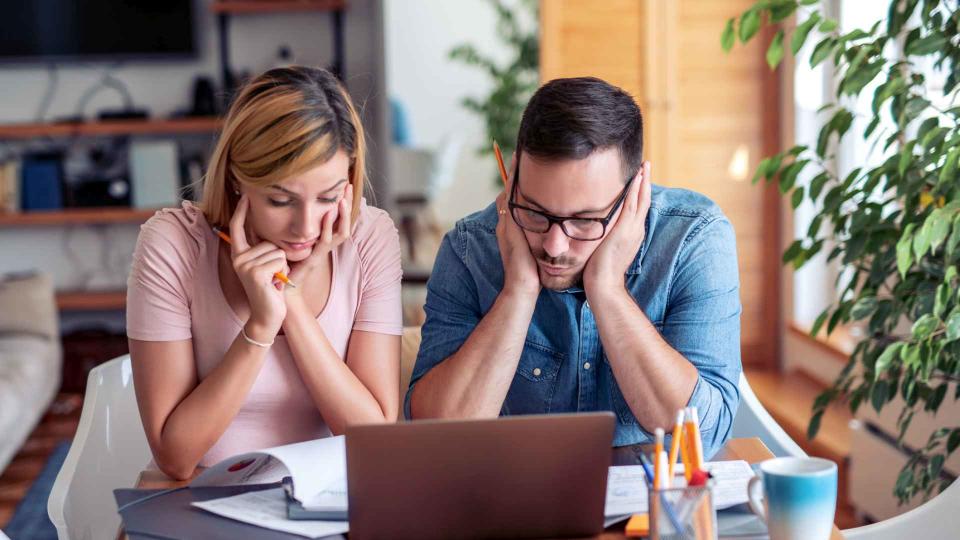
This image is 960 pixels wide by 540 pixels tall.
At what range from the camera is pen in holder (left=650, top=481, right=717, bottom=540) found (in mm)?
991

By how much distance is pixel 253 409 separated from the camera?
162 cm

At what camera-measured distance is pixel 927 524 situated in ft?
5.06

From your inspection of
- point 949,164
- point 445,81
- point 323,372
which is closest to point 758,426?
point 949,164

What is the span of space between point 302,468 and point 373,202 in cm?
74

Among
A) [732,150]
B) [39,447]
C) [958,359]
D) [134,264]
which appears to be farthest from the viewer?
[732,150]

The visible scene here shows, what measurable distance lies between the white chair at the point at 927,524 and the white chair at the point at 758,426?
159mm

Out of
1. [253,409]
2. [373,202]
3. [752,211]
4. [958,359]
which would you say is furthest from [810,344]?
[253,409]

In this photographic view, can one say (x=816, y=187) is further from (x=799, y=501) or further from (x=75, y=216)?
(x=75, y=216)

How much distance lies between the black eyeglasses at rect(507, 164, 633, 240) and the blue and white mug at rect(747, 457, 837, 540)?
474 mm

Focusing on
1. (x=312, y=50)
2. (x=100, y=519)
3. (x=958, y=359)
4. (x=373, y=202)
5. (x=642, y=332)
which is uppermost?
(x=312, y=50)

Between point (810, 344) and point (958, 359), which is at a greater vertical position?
point (958, 359)

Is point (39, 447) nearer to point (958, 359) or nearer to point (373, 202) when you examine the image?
point (373, 202)

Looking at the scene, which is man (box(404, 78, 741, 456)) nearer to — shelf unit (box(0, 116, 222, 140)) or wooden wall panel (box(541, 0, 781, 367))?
wooden wall panel (box(541, 0, 781, 367))

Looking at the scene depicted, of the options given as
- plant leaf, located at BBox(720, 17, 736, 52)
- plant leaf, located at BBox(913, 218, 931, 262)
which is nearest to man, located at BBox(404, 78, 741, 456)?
plant leaf, located at BBox(913, 218, 931, 262)
